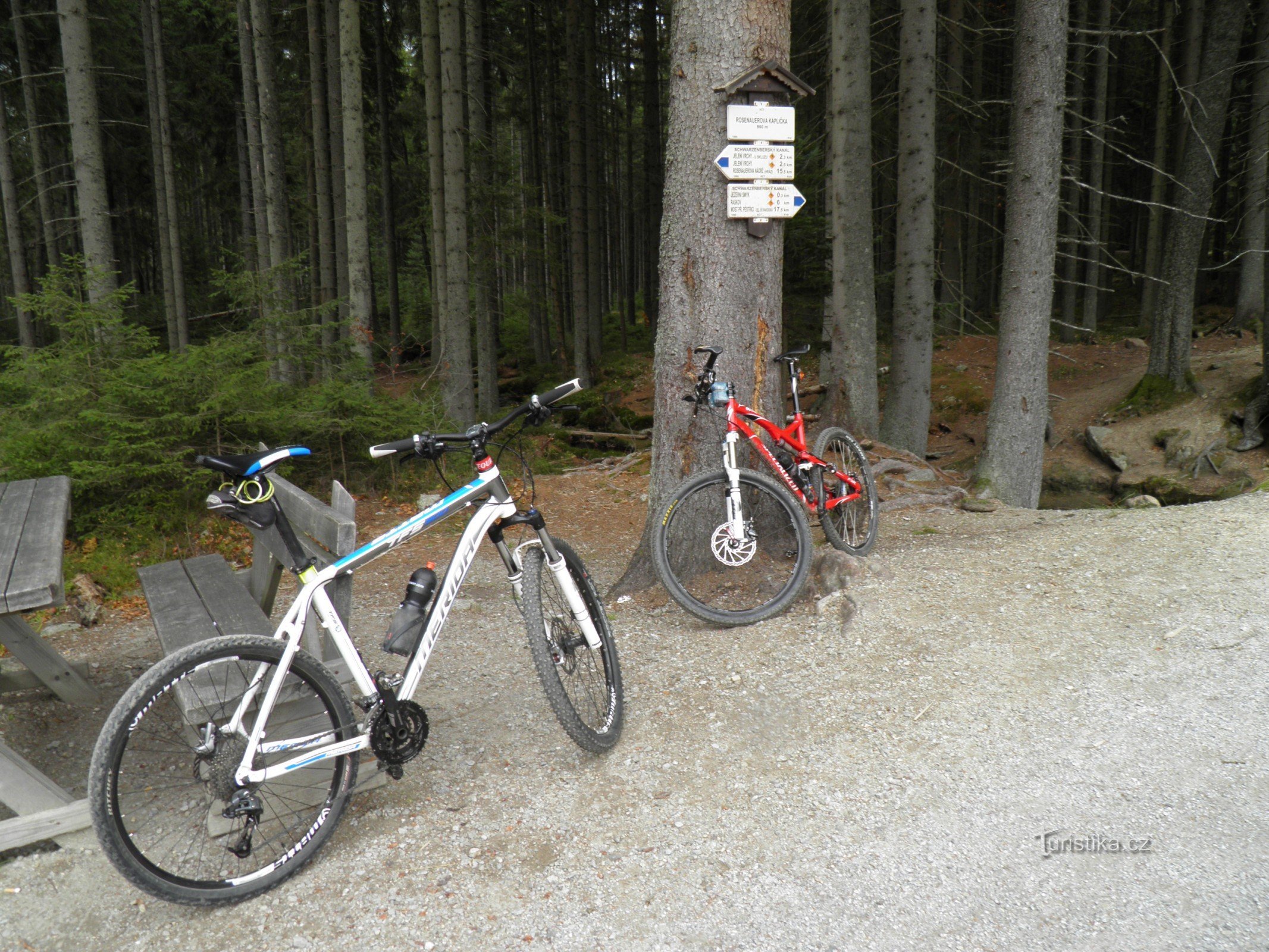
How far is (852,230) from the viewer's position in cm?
940

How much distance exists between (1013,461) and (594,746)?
635 cm

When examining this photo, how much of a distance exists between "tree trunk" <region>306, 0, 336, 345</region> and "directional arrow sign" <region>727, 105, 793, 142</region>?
31.2ft

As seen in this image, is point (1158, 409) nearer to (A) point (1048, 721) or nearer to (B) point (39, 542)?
(A) point (1048, 721)

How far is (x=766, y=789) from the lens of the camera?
309 centimetres

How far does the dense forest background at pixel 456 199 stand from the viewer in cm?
A: 721

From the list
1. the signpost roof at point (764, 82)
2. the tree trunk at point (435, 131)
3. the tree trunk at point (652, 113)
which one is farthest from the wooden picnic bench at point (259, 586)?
the tree trunk at point (652, 113)

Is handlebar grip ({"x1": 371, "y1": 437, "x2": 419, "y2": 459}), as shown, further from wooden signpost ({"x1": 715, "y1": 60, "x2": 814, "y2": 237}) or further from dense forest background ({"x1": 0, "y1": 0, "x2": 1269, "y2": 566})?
Answer: dense forest background ({"x1": 0, "y1": 0, "x2": 1269, "y2": 566})

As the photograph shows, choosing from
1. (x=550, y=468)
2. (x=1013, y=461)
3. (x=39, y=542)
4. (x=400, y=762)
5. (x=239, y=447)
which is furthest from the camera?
(x=550, y=468)

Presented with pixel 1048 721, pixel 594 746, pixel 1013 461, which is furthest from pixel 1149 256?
pixel 594 746

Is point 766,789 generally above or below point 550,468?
above

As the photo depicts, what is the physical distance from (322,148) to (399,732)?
1499 centimetres

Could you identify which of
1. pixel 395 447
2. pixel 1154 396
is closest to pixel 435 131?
pixel 395 447

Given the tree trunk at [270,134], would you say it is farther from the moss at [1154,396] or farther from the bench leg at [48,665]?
the moss at [1154,396]

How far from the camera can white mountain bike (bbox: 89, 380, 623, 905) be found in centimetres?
249
